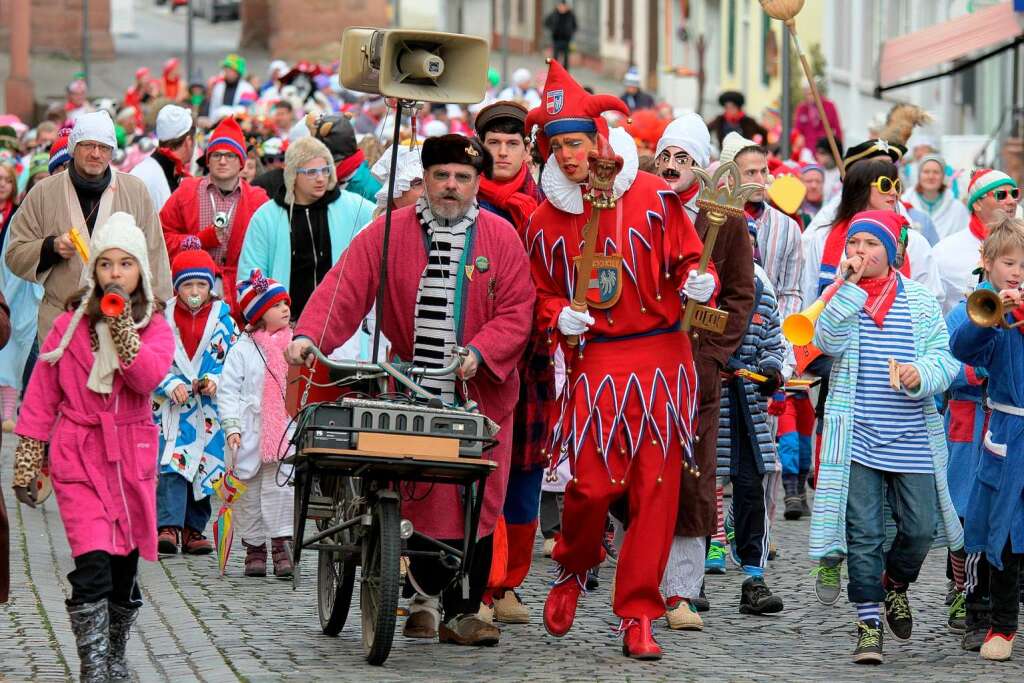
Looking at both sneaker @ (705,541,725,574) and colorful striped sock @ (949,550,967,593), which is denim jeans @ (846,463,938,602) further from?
sneaker @ (705,541,725,574)

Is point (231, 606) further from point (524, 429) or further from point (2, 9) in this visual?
point (2, 9)

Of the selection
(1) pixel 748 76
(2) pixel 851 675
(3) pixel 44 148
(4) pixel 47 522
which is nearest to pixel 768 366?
(2) pixel 851 675

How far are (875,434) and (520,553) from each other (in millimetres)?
1700

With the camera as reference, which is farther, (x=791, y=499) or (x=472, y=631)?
(x=791, y=499)

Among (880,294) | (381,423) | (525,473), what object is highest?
(880,294)

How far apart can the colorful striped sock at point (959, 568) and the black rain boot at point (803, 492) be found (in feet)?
12.4

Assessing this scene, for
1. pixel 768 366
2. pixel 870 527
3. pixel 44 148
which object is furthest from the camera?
pixel 44 148

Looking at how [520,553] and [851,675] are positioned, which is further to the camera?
[520,553]

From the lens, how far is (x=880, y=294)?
31.1ft

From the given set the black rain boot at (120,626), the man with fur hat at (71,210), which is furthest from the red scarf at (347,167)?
the black rain boot at (120,626)

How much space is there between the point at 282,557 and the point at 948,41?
33.6 ft

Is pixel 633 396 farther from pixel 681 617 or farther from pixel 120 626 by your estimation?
pixel 120 626

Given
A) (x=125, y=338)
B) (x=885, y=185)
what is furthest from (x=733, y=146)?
(x=125, y=338)

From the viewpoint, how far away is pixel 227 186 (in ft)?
45.5
